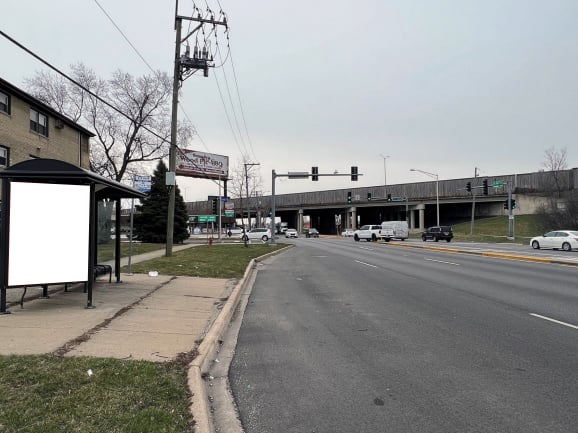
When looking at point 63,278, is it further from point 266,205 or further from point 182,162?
point 266,205

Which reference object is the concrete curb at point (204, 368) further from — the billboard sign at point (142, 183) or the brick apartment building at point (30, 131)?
the brick apartment building at point (30, 131)

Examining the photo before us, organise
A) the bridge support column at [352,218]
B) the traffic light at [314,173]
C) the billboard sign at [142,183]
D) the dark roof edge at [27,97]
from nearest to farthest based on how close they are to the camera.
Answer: the billboard sign at [142,183]
the dark roof edge at [27,97]
the traffic light at [314,173]
the bridge support column at [352,218]

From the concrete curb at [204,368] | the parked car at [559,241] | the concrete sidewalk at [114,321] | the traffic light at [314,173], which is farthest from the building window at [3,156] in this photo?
the parked car at [559,241]

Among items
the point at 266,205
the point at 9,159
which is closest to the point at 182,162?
the point at 9,159

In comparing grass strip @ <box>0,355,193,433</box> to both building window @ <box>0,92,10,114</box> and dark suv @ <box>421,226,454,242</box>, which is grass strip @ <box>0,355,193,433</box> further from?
dark suv @ <box>421,226,454,242</box>

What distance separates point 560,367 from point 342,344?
280cm

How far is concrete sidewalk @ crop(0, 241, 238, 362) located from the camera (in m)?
6.22

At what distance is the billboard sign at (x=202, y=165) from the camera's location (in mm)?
55844

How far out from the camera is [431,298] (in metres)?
11.3

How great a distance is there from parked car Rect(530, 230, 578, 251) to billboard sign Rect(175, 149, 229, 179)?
108 ft

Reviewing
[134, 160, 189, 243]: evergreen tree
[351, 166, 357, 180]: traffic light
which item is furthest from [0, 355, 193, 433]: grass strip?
[351, 166, 357, 180]: traffic light

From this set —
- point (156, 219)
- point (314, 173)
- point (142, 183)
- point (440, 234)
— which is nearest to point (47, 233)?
point (142, 183)

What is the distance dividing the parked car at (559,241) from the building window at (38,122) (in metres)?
35.7

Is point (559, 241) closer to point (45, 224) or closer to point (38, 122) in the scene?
point (45, 224)
